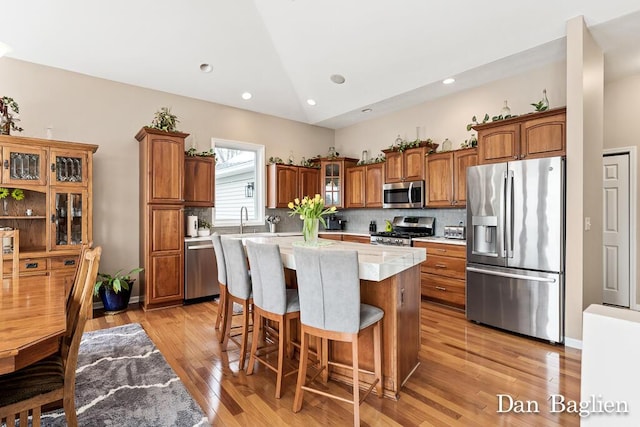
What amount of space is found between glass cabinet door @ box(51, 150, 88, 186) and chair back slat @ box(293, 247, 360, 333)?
133 inches

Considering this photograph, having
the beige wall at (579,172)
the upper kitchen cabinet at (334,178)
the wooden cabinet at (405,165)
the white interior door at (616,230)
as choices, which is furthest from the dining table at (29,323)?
the white interior door at (616,230)

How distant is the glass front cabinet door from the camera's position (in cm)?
383

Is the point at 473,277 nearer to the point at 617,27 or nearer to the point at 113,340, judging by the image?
the point at 617,27

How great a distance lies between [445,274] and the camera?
446 centimetres

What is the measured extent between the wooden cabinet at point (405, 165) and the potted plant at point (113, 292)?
418cm

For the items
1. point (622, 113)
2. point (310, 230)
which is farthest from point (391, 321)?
point (622, 113)

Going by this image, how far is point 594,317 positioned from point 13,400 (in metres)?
2.43

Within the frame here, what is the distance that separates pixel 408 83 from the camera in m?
4.77

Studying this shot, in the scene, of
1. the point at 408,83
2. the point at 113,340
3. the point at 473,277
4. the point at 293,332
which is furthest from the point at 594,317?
the point at 408,83

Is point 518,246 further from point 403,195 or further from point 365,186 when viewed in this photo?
point 365,186

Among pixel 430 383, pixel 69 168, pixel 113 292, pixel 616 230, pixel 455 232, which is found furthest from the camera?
pixel 455 232

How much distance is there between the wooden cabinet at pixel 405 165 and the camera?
5.15 metres

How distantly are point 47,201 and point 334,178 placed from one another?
4.40 meters

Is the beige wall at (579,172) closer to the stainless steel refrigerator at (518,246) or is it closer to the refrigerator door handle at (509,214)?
the stainless steel refrigerator at (518,246)
